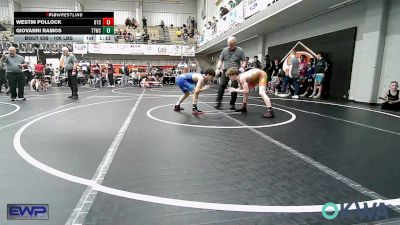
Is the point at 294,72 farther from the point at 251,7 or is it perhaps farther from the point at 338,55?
the point at 251,7

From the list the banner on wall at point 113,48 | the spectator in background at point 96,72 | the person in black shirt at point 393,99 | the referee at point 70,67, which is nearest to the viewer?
the person in black shirt at point 393,99

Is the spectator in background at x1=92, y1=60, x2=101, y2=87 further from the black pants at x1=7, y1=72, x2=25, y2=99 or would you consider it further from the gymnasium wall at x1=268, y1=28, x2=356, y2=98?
the gymnasium wall at x1=268, y1=28, x2=356, y2=98

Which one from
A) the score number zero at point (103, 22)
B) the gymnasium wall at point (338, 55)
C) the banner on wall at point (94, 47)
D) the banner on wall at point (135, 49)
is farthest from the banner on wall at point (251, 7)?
the banner on wall at point (94, 47)

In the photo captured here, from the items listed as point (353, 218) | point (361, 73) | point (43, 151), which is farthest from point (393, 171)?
point (361, 73)

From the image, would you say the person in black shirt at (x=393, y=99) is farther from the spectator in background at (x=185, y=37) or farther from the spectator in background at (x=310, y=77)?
the spectator in background at (x=185, y=37)

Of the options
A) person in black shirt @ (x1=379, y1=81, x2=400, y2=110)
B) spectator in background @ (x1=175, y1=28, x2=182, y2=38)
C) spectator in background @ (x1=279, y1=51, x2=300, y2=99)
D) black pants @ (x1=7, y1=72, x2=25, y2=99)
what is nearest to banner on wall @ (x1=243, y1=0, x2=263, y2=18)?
spectator in background @ (x1=279, y1=51, x2=300, y2=99)

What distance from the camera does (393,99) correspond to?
7613mm

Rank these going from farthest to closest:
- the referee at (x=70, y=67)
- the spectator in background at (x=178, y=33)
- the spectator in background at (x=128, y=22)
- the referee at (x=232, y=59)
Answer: the spectator in background at (x=178, y=33)
the spectator in background at (x=128, y=22)
the referee at (x=70, y=67)
the referee at (x=232, y=59)

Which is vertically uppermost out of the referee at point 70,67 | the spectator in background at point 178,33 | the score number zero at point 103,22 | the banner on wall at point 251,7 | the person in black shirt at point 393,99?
the spectator in background at point 178,33

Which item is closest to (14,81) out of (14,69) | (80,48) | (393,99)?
(14,69)

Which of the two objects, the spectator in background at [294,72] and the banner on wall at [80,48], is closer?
the spectator in background at [294,72]

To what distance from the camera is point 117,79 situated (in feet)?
75.6

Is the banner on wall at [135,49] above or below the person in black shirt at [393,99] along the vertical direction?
above

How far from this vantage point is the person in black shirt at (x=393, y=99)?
7.47m
